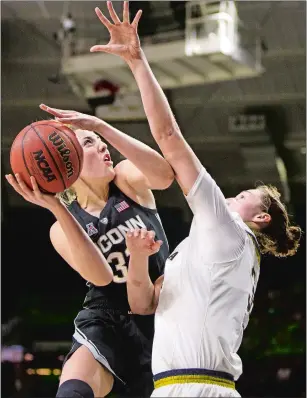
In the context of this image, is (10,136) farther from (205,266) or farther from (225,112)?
(205,266)

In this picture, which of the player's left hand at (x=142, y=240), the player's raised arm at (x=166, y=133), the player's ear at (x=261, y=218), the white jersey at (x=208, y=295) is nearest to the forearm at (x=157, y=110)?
the player's raised arm at (x=166, y=133)

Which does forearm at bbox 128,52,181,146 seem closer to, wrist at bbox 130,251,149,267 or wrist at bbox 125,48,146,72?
wrist at bbox 125,48,146,72

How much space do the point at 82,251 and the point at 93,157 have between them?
2.17 feet

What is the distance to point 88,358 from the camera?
11.1 feet

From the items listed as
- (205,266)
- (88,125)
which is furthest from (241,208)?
(88,125)

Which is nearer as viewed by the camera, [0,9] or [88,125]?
[88,125]

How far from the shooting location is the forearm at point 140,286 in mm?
3025

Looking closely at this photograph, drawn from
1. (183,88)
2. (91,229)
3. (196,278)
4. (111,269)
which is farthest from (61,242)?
(183,88)

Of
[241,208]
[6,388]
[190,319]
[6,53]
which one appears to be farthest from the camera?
[6,53]

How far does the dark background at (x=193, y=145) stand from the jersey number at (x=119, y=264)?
655 cm

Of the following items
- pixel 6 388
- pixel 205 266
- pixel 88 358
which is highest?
pixel 205 266

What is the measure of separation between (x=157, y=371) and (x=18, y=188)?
3.13ft

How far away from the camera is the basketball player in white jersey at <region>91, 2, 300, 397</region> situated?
2.78 meters

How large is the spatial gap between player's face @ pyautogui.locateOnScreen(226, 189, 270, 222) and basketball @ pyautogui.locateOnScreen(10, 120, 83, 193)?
750 millimetres
